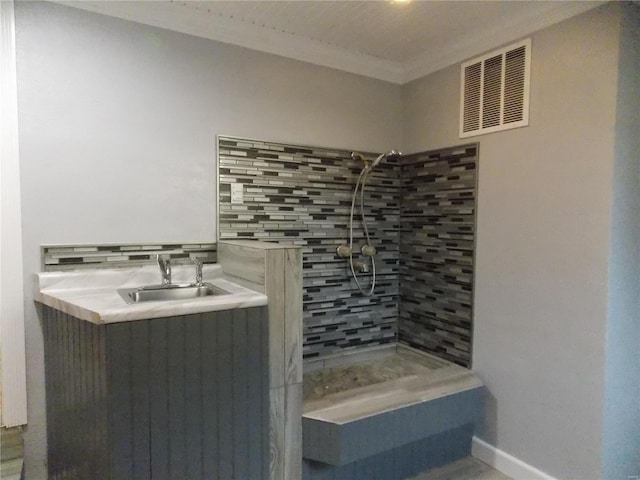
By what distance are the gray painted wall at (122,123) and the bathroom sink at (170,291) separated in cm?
26

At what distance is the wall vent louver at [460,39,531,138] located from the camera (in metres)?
2.00

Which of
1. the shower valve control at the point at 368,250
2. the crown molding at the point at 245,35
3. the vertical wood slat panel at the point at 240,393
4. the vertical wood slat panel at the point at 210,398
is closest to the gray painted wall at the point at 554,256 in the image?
the shower valve control at the point at 368,250

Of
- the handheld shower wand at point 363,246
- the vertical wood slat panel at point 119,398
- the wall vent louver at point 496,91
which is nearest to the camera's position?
the vertical wood slat panel at point 119,398

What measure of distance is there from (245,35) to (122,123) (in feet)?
2.56

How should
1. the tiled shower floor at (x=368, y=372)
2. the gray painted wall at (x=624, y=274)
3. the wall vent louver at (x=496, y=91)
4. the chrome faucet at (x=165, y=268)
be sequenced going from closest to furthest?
the gray painted wall at (x=624, y=274), the chrome faucet at (x=165, y=268), the wall vent louver at (x=496, y=91), the tiled shower floor at (x=368, y=372)

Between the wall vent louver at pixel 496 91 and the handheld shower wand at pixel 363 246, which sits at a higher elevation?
the wall vent louver at pixel 496 91

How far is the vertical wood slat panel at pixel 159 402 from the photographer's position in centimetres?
139

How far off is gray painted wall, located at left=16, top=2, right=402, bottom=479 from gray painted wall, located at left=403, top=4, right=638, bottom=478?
120 cm

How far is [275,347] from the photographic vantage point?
5.51 ft

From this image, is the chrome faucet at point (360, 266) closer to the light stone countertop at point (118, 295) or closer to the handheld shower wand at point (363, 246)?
the handheld shower wand at point (363, 246)

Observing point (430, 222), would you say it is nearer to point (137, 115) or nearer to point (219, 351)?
point (219, 351)

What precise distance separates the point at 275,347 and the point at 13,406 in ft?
3.74

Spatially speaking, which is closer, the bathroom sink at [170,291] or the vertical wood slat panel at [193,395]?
the vertical wood slat panel at [193,395]

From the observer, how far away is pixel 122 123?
1910mm
